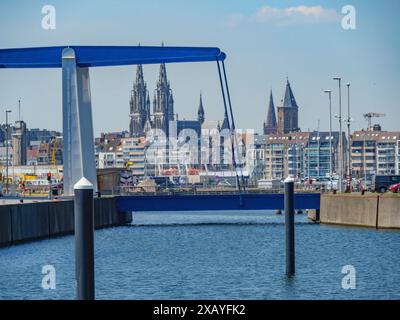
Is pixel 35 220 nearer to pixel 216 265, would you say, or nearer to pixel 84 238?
pixel 216 265

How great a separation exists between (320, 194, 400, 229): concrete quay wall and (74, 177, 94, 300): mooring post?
38772 millimetres

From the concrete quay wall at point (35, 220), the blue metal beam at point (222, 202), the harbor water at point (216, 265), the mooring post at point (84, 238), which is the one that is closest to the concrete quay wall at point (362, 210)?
the harbor water at point (216, 265)

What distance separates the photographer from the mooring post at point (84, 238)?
17234 mm

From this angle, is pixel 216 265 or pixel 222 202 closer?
pixel 216 265

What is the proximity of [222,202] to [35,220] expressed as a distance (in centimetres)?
1615

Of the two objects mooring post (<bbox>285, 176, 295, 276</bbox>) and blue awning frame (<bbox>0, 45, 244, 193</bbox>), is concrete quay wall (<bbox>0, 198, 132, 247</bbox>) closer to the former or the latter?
blue awning frame (<bbox>0, 45, 244, 193</bbox>)

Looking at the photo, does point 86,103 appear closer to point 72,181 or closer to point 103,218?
point 72,181

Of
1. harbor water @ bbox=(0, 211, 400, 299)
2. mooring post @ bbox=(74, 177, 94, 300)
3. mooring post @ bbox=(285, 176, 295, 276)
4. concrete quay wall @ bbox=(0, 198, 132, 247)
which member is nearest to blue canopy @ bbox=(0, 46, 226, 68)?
concrete quay wall @ bbox=(0, 198, 132, 247)

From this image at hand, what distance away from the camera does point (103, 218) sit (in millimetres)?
66062

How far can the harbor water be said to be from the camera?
28.2m

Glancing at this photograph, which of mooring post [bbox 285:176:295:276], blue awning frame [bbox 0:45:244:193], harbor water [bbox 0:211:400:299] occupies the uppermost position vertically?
blue awning frame [bbox 0:45:244:193]

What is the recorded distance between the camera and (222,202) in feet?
216

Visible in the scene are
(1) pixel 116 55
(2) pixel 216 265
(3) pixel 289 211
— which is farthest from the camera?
(1) pixel 116 55

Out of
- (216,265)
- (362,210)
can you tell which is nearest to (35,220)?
(362,210)
